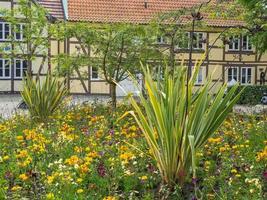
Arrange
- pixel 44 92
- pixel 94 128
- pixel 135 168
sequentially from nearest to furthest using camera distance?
1. pixel 135 168
2. pixel 94 128
3. pixel 44 92

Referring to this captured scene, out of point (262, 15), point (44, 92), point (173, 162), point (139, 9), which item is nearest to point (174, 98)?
point (173, 162)

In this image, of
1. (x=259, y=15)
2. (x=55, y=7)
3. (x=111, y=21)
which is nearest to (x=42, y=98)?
(x=259, y=15)

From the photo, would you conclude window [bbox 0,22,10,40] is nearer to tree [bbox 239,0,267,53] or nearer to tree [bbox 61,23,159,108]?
tree [bbox 61,23,159,108]

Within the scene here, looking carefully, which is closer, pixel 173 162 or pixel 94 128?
pixel 173 162

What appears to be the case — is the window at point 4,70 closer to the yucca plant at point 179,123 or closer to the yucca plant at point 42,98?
the yucca plant at point 42,98

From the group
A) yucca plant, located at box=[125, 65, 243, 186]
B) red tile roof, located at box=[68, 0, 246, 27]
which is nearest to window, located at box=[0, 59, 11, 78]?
red tile roof, located at box=[68, 0, 246, 27]

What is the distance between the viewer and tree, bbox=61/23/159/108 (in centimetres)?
1134

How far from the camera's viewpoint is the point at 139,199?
153 inches

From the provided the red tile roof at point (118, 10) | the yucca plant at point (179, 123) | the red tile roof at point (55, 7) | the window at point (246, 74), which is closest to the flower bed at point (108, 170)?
the yucca plant at point (179, 123)

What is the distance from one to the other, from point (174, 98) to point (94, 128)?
8.76ft

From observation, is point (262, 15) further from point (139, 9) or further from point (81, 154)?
point (139, 9)

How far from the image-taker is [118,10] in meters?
27.5

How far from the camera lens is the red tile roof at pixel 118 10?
26677mm

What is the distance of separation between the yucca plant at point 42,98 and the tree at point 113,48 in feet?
7.63
